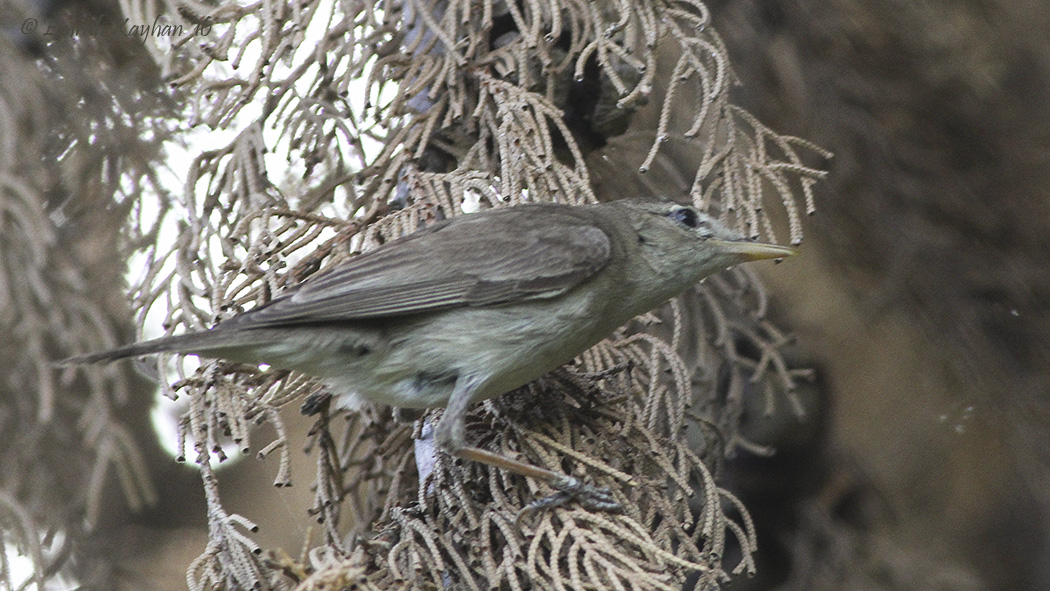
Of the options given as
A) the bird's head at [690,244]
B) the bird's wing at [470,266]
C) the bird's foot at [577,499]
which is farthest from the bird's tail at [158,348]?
the bird's head at [690,244]

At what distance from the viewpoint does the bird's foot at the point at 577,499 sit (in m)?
2.69

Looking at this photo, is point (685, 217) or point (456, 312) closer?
point (456, 312)

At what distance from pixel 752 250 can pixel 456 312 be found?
984 mm

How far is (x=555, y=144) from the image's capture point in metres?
3.82

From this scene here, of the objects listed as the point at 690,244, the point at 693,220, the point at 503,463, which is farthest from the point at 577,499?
the point at 693,220

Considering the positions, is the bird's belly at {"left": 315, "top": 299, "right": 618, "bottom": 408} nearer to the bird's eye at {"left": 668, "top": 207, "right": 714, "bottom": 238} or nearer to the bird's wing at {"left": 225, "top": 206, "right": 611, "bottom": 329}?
the bird's wing at {"left": 225, "top": 206, "right": 611, "bottom": 329}

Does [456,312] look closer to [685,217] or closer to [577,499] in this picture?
[577,499]

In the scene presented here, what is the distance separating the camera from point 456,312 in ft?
10.4

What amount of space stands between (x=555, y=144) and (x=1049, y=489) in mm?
3094

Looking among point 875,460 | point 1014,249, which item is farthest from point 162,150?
point 875,460

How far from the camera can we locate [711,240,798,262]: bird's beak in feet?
10.5

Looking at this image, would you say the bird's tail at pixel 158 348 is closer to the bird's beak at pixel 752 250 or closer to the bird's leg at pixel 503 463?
the bird's leg at pixel 503 463

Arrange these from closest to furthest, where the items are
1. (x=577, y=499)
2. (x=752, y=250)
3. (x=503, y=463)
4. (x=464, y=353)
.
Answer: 1. (x=577, y=499)
2. (x=503, y=463)
3. (x=464, y=353)
4. (x=752, y=250)

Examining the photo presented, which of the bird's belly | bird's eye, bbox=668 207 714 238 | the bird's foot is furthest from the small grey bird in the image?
the bird's foot
